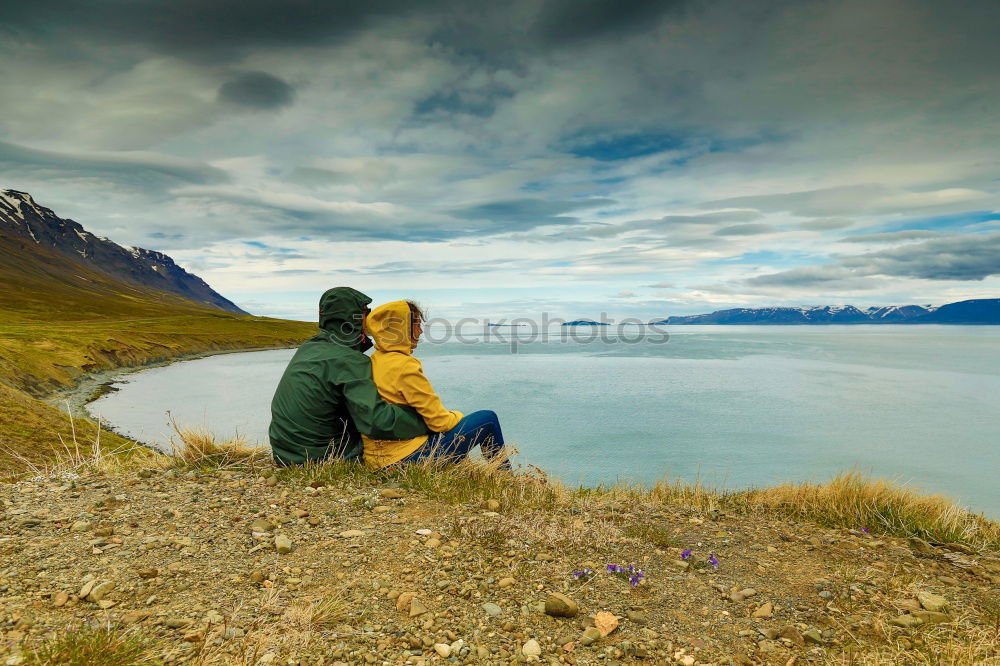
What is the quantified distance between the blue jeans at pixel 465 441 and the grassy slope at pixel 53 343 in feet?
17.0

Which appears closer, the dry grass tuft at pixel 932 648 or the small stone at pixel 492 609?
the dry grass tuft at pixel 932 648

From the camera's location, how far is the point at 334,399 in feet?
19.0

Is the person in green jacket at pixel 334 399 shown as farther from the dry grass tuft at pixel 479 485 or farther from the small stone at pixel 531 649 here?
the small stone at pixel 531 649

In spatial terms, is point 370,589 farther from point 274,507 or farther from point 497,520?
point 274,507

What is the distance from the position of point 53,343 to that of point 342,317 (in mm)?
50545

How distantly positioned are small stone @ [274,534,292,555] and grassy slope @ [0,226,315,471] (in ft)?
14.8

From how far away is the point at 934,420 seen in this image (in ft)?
80.0

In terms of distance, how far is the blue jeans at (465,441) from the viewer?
6059mm

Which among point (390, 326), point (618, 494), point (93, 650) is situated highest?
point (390, 326)

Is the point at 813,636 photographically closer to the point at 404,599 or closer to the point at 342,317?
the point at 404,599

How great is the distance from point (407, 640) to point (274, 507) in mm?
2606

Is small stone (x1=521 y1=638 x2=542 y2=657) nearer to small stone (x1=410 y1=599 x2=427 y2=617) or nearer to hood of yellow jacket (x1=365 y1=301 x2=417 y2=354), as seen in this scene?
small stone (x1=410 y1=599 x2=427 y2=617)

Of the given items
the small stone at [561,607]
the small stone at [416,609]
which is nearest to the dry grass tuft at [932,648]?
the small stone at [561,607]

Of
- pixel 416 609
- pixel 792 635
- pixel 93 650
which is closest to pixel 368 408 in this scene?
pixel 416 609
